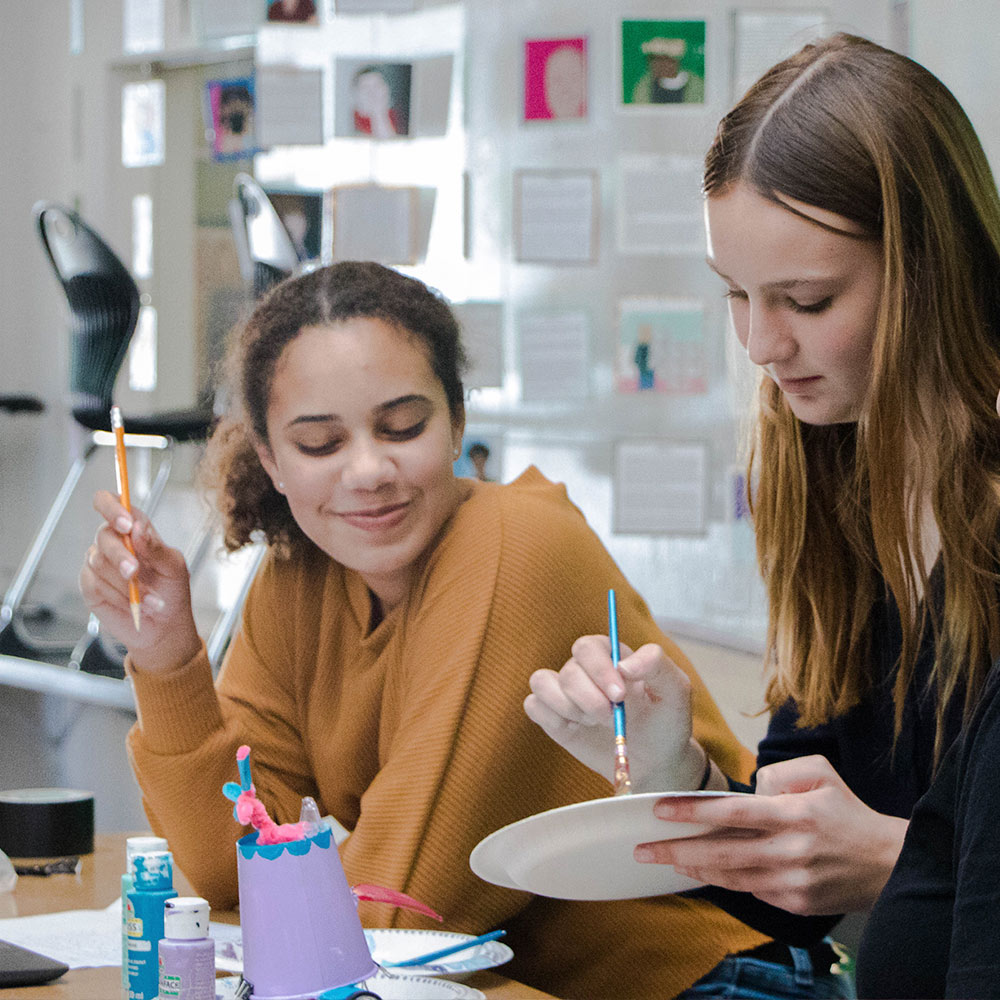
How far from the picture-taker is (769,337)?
1019 millimetres

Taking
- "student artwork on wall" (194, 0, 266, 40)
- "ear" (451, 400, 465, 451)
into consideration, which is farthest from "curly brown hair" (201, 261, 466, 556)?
"student artwork on wall" (194, 0, 266, 40)

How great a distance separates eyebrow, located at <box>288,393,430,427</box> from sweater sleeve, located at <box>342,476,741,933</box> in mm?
116

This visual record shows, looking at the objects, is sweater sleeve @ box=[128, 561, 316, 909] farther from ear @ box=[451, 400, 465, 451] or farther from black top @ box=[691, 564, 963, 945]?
black top @ box=[691, 564, 963, 945]

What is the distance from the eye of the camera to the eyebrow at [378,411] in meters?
1.17

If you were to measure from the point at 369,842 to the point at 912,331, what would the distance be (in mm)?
559

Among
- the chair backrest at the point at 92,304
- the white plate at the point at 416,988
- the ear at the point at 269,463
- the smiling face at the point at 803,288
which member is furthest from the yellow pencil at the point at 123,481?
the chair backrest at the point at 92,304

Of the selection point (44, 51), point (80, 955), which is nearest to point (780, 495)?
point (80, 955)

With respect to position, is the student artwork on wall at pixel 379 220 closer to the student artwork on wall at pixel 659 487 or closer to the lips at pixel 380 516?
the student artwork on wall at pixel 659 487

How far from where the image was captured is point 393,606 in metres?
1.24

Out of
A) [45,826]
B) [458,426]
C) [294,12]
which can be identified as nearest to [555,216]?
[294,12]

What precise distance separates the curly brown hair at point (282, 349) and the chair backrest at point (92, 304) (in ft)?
6.96

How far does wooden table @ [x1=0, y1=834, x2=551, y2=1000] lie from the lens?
2.87ft

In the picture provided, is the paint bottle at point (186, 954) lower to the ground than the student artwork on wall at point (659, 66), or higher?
lower

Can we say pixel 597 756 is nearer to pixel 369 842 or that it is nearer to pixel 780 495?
pixel 369 842
